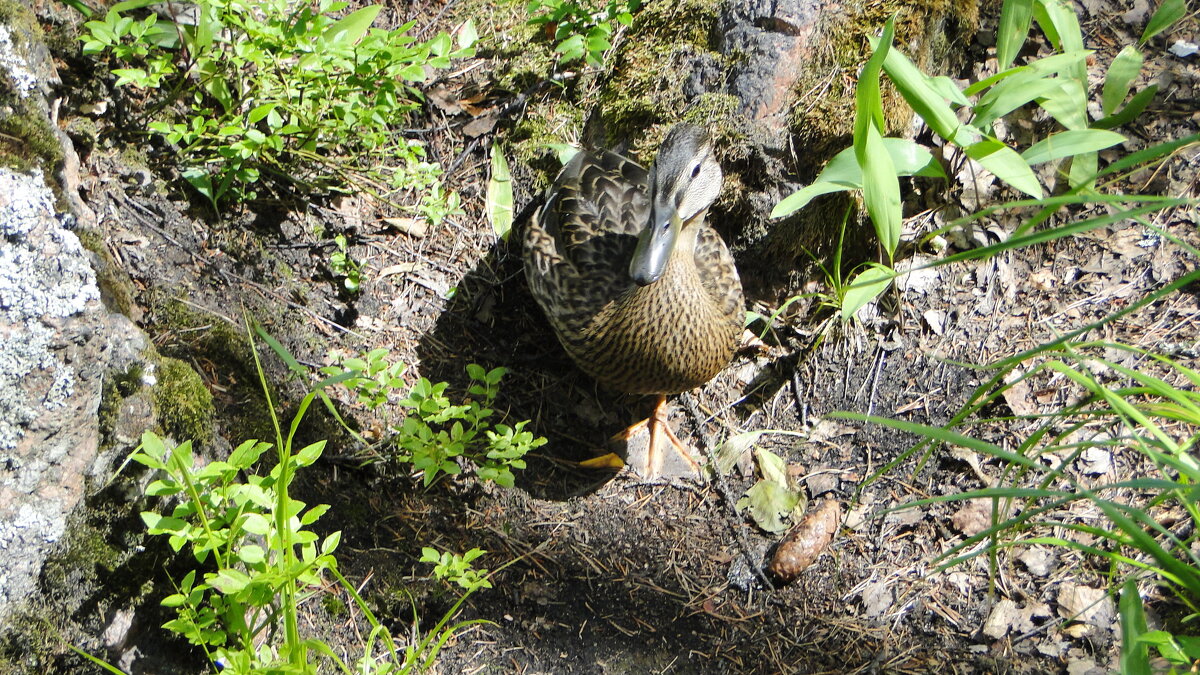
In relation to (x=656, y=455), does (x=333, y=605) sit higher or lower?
higher

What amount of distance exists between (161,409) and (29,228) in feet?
1.92

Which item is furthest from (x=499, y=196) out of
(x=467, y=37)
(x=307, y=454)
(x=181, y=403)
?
(x=307, y=454)

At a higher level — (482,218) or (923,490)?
(482,218)

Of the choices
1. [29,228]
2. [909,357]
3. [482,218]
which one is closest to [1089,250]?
[909,357]

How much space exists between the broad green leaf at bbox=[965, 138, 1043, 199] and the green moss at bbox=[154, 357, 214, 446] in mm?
2699

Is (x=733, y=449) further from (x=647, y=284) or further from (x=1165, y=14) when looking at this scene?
(x=1165, y=14)

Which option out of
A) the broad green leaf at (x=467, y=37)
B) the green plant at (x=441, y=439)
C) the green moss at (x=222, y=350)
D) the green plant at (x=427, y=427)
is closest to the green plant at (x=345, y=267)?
the green moss at (x=222, y=350)

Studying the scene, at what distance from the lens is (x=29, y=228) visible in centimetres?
240

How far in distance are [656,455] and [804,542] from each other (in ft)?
2.46

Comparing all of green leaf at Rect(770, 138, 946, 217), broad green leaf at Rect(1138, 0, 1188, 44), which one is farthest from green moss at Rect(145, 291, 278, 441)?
broad green leaf at Rect(1138, 0, 1188, 44)

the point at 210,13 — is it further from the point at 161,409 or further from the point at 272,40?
the point at 161,409

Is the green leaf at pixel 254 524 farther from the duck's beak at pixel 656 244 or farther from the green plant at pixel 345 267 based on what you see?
the green plant at pixel 345 267

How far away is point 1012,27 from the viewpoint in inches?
134

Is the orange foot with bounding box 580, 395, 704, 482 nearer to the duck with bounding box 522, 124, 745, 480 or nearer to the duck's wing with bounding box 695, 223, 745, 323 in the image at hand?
the duck with bounding box 522, 124, 745, 480
